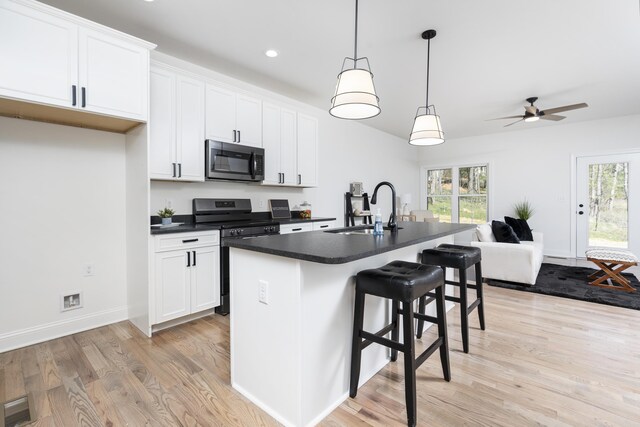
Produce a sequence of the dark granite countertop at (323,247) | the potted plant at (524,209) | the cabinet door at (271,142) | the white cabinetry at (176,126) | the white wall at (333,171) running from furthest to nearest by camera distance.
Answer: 1. the potted plant at (524,209)
2. the cabinet door at (271,142)
3. the white wall at (333,171)
4. the white cabinetry at (176,126)
5. the dark granite countertop at (323,247)

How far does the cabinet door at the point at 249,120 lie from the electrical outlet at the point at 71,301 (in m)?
2.14

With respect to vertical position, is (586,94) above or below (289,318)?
above

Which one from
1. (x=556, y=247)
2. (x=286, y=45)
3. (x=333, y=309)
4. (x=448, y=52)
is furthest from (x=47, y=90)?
(x=556, y=247)

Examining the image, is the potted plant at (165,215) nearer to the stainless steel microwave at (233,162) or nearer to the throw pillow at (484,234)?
the stainless steel microwave at (233,162)

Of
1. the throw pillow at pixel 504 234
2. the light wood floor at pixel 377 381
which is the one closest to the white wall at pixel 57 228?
the light wood floor at pixel 377 381

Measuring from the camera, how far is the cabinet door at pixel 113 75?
224 centimetres

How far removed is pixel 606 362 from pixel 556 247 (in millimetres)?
4916

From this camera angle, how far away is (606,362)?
214cm

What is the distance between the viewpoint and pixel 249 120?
360 cm

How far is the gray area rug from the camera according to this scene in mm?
3391

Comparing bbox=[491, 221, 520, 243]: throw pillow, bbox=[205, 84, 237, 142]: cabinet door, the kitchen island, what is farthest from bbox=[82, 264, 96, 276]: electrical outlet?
bbox=[491, 221, 520, 243]: throw pillow

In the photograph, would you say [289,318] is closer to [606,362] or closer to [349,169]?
[606,362]

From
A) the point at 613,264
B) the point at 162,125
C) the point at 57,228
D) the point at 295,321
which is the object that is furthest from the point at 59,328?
the point at 613,264

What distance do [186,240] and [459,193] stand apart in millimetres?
6547
